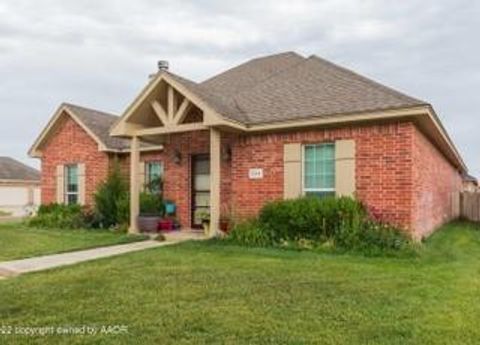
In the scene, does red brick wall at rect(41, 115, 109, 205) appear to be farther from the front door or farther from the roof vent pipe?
the roof vent pipe

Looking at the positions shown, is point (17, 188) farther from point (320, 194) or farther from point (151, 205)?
point (320, 194)

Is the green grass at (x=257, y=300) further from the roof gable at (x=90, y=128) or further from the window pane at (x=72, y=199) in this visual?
the window pane at (x=72, y=199)

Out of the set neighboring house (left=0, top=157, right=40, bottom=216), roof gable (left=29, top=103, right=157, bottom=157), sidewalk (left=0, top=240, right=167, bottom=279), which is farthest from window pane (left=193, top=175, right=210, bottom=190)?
neighboring house (left=0, top=157, right=40, bottom=216)

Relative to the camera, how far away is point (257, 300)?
5316 millimetres

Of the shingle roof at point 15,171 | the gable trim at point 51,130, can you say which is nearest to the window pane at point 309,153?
the gable trim at point 51,130

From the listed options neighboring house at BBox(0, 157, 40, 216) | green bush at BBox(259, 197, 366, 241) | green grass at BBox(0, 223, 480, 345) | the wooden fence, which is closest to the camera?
green grass at BBox(0, 223, 480, 345)

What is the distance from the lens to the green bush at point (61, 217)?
48.1ft

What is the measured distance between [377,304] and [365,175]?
5.55 m

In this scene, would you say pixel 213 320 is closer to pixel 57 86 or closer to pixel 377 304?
pixel 377 304

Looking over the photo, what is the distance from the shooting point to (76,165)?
17.1 meters

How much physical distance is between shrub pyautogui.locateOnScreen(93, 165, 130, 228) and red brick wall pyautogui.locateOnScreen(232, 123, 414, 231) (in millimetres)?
5075

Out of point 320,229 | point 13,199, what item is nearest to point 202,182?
point 320,229

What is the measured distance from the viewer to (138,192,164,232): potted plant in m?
12.7

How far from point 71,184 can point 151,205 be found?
5.21 meters
